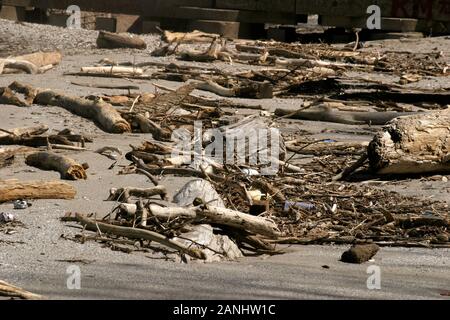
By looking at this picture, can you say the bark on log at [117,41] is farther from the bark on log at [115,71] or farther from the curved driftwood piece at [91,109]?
the curved driftwood piece at [91,109]

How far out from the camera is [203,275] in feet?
19.4

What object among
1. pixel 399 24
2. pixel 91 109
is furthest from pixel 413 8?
pixel 91 109

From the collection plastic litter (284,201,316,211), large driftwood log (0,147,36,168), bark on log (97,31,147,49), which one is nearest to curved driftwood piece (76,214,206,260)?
plastic litter (284,201,316,211)

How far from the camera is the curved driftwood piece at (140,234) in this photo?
6270 mm

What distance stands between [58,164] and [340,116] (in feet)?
13.4

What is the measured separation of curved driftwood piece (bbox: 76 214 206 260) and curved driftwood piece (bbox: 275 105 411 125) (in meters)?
5.31

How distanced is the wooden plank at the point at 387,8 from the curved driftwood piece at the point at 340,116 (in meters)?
8.06

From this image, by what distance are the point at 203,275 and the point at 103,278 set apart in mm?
524

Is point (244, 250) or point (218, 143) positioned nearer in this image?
point (244, 250)

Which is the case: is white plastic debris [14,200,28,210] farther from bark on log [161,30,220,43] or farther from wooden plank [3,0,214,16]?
wooden plank [3,0,214,16]

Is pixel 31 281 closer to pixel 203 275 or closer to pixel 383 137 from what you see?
pixel 203 275

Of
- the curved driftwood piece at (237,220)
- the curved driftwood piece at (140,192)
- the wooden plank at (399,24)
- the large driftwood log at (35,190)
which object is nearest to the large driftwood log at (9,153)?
the large driftwood log at (35,190)

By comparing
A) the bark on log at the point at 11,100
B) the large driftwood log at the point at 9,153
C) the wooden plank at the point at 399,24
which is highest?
the wooden plank at the point at 399,24

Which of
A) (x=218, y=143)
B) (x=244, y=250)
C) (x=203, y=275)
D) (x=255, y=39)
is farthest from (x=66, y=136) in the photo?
(x=255, y=39)
